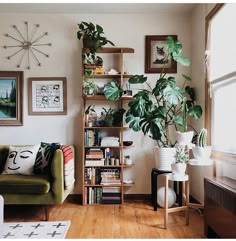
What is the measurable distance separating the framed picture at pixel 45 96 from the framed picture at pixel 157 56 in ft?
4.05

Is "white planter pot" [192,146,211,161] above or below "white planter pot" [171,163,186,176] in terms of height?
above

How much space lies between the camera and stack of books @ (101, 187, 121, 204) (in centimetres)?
368

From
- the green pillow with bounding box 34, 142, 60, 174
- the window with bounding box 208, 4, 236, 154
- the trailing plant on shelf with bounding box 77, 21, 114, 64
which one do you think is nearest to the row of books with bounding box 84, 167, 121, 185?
the green pillow with bounding box 34, 142, 60, 174

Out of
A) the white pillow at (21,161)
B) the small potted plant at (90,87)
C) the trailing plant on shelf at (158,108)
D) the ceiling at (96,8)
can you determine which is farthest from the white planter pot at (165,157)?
the ceiling at (96,8)

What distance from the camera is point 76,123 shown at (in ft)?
12.9

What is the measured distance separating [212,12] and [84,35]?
5.20ft

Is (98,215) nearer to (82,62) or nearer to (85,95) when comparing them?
(85,95)

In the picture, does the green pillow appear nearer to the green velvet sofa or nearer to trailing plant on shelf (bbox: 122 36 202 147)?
the green velvet sofa

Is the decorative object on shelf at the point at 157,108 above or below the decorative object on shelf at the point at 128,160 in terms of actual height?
above

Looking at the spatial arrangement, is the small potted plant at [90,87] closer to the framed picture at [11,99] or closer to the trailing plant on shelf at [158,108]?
the trailing plant on shelf at [158,108]

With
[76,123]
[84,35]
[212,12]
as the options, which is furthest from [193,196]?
[84,35]

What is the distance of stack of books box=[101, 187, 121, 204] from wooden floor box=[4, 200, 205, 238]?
89 millimetres

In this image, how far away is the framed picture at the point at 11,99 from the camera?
388cm

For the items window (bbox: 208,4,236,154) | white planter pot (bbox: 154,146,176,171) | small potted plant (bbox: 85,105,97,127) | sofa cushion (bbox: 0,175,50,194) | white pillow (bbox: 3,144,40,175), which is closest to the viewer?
window (bbox: 208,4,236,154)
